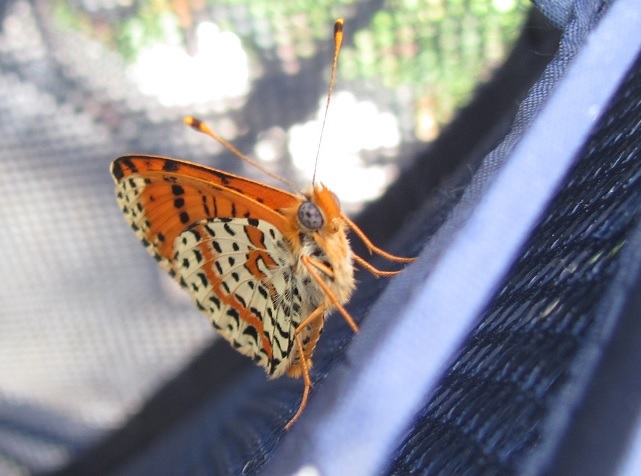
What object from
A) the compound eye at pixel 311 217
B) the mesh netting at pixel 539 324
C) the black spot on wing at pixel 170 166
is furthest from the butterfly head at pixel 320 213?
the mesh netting at pixel 539 324

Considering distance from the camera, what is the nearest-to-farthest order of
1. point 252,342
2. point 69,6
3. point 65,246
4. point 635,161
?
point 635,161 → point 252,342 → point 69,6 → point 65,246

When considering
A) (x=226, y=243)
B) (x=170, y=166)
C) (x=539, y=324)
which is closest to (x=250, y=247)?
(x=226, y=243)

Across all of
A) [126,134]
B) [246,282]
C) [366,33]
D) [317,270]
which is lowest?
[126,134]

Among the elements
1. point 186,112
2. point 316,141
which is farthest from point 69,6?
point 316,141

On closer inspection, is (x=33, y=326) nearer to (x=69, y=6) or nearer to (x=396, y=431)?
(x=69, y=6)

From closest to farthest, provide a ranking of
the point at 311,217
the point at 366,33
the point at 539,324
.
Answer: the point at 539,324 < the point at 311,217 < the point at 366,33

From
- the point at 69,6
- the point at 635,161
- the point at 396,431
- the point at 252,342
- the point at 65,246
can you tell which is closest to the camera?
the point at 396,431

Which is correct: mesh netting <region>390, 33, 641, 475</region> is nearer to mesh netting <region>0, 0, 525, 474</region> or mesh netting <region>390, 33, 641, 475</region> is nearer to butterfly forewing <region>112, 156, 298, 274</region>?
butterfly forewing <region>112, 156, 298, 274</region>

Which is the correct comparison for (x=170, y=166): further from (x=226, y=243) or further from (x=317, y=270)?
(x=317, y=270)
